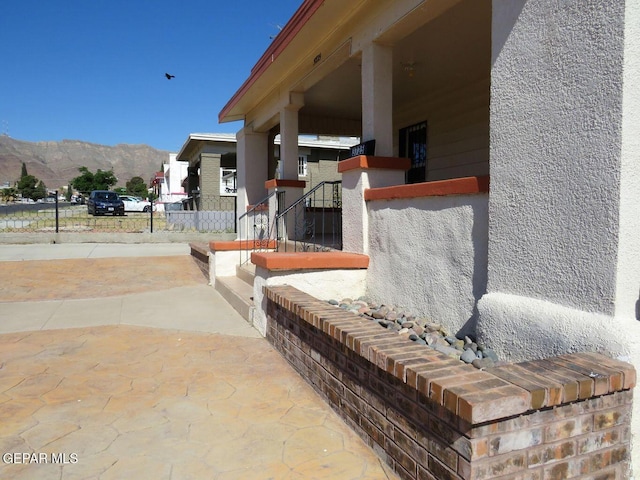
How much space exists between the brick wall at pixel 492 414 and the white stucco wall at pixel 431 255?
1180 mm

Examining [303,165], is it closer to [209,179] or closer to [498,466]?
[209,179]

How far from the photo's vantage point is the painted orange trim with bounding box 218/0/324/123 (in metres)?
5.75

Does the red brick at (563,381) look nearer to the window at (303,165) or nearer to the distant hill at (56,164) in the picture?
the window at (303,165)

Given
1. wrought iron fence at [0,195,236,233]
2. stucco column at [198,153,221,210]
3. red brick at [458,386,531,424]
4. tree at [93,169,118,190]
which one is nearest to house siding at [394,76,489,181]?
red brick at [458,386,531,424]

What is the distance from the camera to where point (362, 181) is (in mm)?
5305

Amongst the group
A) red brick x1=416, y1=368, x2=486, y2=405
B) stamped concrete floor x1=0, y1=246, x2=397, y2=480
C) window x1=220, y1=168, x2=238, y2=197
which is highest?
window x1=220, y1=168, x2=238, y2=197

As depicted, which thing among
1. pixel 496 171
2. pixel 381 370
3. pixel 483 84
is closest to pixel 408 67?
pixel 483 84

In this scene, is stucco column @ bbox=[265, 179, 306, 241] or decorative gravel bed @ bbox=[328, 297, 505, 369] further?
stucco column @ bbox=[265, 179, 306, 241]

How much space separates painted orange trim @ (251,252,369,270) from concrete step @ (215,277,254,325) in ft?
2.67

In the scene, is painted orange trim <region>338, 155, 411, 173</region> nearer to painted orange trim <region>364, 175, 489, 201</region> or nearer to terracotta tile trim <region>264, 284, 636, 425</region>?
painted orange trim <region>364, 175, 489, 201</region>

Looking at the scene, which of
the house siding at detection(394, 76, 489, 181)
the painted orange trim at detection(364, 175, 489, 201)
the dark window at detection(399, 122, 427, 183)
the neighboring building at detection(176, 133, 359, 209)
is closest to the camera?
the painted orange trim at detection(364, 175, 489, 201)

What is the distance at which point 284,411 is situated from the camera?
3324 mm

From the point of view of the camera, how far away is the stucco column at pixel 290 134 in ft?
27.5

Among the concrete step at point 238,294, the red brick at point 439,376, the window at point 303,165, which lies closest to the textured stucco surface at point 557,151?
the red brick at point 439,376
